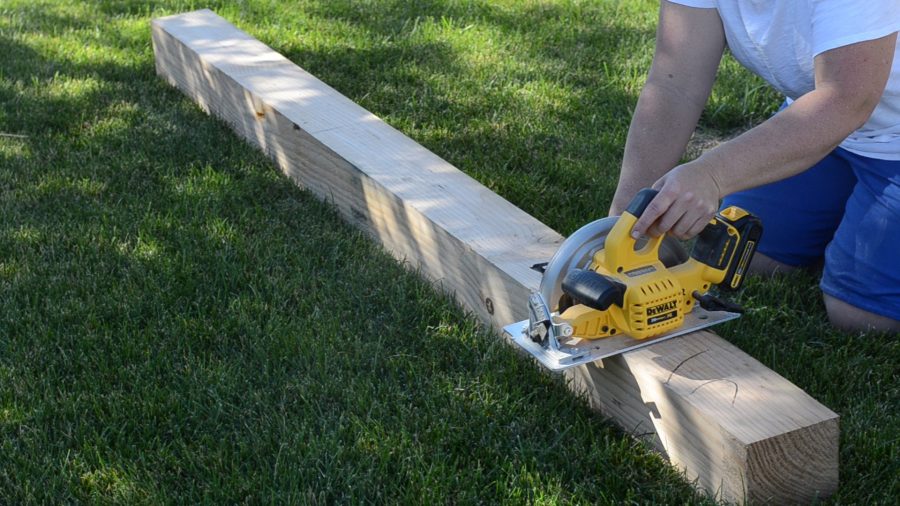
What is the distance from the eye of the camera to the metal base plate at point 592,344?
2.54m

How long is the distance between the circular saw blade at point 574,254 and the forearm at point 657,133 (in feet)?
1.32

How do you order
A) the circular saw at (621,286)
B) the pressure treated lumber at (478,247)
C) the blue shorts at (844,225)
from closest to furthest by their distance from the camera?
1. the pressure treated lumber at (478,247)
2. the circular saw at (621,286)
3. the blue shorts at (844,225)

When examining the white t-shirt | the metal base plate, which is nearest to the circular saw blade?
the metal base plate

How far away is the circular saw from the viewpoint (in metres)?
2.49

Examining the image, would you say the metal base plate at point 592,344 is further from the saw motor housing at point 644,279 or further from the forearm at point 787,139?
the forearm at point 787,139

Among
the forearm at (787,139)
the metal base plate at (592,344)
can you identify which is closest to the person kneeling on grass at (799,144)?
the forearm at (787,139)

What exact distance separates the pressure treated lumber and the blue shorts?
762 millimetres

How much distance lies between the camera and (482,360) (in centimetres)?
299

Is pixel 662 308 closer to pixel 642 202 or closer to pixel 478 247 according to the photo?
pixel 642 202

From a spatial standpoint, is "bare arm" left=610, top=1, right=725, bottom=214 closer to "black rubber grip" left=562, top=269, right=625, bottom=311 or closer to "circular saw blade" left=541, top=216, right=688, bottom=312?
"circular saw blade" left=541, top=216, right=688, bottom=312

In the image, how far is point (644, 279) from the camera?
2.53 metres

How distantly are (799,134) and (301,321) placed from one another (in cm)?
152

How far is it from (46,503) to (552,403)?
127 cm

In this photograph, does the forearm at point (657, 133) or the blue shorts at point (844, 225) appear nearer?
the forearm at point (657, 133)
